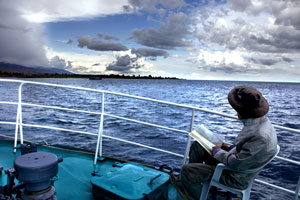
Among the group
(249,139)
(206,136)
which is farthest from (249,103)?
(206,136)

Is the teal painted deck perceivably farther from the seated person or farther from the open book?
the seated person

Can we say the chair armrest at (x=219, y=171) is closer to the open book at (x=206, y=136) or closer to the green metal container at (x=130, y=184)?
the open book at (x=206, y=136)

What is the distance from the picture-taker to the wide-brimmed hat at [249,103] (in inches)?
70.9

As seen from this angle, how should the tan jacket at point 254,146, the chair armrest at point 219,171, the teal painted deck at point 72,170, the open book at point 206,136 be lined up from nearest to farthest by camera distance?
the tan jacket at point 254,146
the chair armrest at point 219,171
the open book at point 206,136
the teal painted deck at point 72,170

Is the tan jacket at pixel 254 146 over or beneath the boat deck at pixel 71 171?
over

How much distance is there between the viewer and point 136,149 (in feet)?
32.7

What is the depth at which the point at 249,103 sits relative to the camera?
→ 5.97 ft

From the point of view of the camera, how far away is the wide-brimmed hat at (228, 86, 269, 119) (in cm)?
180

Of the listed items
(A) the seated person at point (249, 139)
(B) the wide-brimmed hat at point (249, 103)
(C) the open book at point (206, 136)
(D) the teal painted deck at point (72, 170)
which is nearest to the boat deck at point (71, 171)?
(D) the teal painted deck at point (72, 170)

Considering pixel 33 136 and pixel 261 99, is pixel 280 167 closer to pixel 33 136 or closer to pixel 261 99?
pixel 261 99

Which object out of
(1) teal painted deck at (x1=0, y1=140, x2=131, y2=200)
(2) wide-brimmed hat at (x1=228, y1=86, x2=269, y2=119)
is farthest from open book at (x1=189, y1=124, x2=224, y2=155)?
(1) teal painted deck at (x1=0, y1=140, x2=131, y2=200)

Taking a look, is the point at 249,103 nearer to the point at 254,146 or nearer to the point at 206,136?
the point at 254,146

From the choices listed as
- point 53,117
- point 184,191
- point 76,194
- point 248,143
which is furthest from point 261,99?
point 53,117

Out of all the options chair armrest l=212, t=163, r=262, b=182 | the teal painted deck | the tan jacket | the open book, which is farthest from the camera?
the teal painted deck
